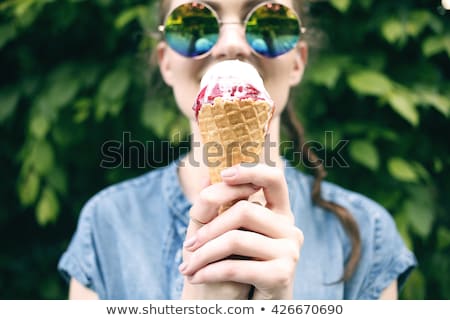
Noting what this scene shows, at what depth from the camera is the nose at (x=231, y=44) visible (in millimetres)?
1335

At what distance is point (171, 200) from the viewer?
5.34 feet

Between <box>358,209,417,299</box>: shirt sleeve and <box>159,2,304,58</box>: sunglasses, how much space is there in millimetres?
598

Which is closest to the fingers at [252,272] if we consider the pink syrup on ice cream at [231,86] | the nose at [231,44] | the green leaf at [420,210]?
the pink syrup on ice cream at [231,86]

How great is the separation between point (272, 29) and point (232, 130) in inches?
16.0

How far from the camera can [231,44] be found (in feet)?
4.36

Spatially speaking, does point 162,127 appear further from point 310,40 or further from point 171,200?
point 310,40

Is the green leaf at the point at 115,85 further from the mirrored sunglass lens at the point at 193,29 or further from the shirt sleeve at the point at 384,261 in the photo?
the shirt sleeve at the point at 384,261

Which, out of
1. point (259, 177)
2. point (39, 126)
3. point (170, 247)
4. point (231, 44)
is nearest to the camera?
point (259, 177)

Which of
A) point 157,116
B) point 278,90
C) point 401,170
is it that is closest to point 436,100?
point 401,170

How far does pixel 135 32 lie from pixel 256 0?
85 cm

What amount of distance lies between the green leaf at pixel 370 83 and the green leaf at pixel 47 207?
47.4 inches

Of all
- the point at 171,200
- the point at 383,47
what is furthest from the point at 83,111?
the point at 383,47

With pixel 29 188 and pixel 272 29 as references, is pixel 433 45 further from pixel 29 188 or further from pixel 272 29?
pixel 29 188
